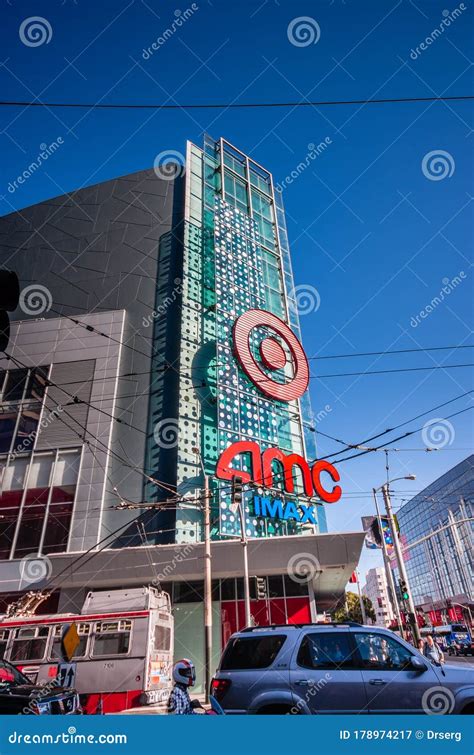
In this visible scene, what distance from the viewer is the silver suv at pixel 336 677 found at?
21.4 feet

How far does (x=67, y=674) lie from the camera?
37.8 feet

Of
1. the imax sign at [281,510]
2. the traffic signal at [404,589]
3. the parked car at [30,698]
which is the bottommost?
the parked car at [30,698]

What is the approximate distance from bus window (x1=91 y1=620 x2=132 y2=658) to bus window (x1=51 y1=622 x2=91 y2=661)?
34 centimetres

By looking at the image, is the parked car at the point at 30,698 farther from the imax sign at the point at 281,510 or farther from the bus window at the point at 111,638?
the imax sign at the point at 281,510

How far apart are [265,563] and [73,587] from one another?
9501 millimetres

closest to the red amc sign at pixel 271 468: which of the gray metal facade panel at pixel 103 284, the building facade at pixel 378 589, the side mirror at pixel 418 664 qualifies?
the gray metal facade panel at pixel 103 284

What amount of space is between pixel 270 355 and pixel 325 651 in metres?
22.9

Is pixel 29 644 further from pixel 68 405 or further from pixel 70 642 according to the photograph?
pixel 68 405

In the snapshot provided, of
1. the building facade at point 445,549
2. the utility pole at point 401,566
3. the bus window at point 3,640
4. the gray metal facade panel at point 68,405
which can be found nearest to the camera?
the bus window at point 3,640

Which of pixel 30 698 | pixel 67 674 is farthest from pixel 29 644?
pixel 30 698

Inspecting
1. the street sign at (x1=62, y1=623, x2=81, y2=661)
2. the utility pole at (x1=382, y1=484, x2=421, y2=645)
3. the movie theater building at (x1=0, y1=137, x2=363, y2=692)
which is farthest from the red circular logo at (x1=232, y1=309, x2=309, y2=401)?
the street sign at (x1=62, y1=623, x2=81, y2=661)

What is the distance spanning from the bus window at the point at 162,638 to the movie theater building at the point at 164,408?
4.04 metres

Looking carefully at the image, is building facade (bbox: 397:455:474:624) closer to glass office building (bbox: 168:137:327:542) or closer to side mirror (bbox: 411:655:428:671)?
glass office building (bbox: 168:137:327:542)

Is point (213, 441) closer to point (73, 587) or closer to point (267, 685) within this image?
point (73, 587)
